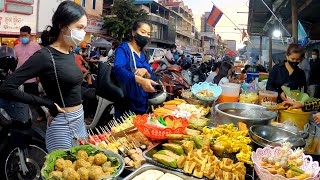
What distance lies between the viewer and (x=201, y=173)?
163cm

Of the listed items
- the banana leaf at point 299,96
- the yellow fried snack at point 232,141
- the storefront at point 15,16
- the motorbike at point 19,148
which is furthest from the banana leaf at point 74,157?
the storefront at point 15,16

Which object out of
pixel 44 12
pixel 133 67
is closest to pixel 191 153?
pixel 133 67

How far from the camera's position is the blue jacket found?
10.0 feet

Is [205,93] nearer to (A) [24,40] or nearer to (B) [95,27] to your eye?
(A) [24,40]

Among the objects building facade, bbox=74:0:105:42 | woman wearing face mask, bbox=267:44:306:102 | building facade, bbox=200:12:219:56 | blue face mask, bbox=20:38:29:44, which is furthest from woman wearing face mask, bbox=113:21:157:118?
building facade, bbox=200:12:219:56

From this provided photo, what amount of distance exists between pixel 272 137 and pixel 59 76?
5.82 feet

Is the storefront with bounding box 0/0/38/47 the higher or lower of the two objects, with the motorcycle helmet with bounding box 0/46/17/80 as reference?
higher

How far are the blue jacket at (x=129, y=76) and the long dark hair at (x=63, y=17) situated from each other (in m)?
0.96

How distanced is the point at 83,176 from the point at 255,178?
42.2 inches

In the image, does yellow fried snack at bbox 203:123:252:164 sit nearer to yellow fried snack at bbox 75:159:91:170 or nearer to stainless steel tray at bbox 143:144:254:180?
stainless steel tray at bbox 143:144:254:180

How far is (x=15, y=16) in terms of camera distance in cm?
→ 1336

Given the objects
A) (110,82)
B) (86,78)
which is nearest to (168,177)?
(110,82)

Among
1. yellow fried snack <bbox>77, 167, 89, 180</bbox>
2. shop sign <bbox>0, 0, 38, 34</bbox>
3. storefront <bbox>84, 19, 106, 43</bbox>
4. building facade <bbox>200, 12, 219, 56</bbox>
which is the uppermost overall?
building facade <bbox>200, 12, 219, 56</bbox>

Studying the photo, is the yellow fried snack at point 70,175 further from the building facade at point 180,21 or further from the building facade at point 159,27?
the building facade at point 180,21
